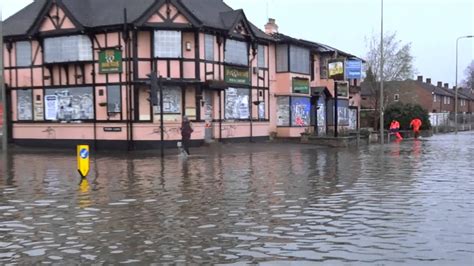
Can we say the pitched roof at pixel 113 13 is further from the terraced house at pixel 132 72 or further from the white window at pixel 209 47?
the white window at pixel 209 47

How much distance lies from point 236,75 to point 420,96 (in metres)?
63.2

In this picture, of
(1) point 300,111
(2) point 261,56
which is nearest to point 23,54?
(2) point 261,56

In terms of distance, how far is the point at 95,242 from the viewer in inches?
303

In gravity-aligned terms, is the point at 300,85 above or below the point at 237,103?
above

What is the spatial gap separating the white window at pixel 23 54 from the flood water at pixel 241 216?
16141 millimetres

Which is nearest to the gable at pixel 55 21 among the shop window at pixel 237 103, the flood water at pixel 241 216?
the shop window at pixel 237 103

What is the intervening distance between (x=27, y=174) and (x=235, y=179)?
673 cm

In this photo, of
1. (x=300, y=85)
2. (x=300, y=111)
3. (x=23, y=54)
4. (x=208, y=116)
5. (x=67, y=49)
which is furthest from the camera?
(x=300, y=111)

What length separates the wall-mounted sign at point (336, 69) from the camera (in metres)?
32.9

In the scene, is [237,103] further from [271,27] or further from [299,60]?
[271,27]

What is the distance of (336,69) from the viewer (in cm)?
3306

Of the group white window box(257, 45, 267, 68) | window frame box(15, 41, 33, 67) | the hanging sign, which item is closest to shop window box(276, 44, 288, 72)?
white window box(257, 45, 267, 68)

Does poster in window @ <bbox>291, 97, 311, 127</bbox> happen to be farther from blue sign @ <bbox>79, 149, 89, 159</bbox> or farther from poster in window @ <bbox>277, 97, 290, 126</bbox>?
blue sign @ <bbox>79, 149, 89, 159</bbox>

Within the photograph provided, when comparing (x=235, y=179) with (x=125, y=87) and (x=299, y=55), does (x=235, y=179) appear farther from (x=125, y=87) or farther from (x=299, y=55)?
(x=299, y=55)
